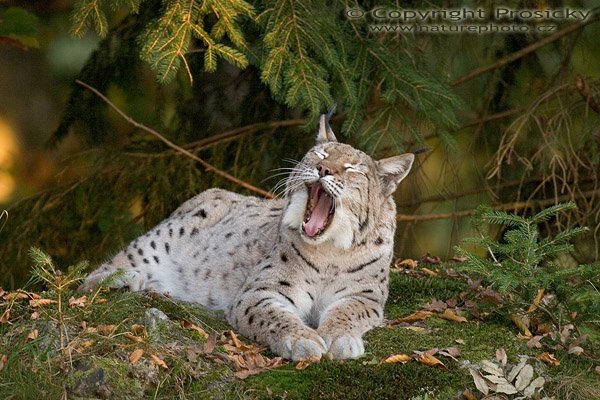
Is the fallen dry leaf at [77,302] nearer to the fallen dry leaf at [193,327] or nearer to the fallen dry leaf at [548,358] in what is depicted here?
the fallen dry leaf at [193,327]

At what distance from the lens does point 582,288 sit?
18.9ft

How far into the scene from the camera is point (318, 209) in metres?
6.18

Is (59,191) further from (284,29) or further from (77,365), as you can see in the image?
(77,365)

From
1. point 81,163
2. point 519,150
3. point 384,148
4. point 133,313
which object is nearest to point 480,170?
point 519,150

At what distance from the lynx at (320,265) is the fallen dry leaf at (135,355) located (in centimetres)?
97

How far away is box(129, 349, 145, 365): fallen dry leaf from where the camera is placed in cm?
460

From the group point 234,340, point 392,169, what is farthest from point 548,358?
point 234,340

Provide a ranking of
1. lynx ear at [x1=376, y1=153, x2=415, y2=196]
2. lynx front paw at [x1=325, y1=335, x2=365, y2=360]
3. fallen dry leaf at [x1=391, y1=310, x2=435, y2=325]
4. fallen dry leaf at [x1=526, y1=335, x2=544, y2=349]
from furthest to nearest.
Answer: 1. lynx ear at [x1=376, y1=153, x2=415, y2=196]
2. fallen dry leaf at [x1=391, y1=310, x2=435, y2=325]
3. fallen dry leaf at [x1=526, y1=335, x2=544, y2=349]
4. lynx front paw at [x1=325, y1=335, x2=365, y2=360]

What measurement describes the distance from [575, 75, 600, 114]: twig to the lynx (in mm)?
2595

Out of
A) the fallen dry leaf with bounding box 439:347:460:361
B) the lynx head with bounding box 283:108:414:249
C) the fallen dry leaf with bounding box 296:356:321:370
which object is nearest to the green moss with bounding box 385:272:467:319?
the lynx head with bounding box 283:108:414:249

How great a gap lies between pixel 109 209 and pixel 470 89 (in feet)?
11.1

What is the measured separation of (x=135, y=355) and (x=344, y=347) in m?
1.25

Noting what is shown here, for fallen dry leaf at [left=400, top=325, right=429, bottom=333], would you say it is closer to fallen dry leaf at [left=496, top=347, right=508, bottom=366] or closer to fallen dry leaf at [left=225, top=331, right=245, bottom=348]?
fallen dry leaf at [left=496, top=347, right=508, bottom=366]

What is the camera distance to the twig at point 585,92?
830 centimetres
